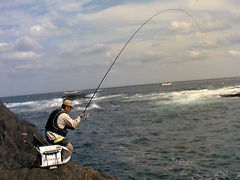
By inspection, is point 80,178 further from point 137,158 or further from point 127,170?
point 137,158

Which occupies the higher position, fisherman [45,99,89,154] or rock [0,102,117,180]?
fisherman [45,99,89,154]

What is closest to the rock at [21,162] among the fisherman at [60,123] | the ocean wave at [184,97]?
the fisherman at [60,123]

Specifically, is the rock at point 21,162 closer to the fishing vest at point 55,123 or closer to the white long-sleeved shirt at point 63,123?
the white long-sleeved shirt at point 63,123

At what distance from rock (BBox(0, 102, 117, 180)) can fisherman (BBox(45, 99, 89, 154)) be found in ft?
2.35

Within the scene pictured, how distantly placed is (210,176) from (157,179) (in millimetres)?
1844

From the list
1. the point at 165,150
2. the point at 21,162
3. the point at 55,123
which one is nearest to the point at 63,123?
the point at 55,123

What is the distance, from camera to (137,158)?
14680mm

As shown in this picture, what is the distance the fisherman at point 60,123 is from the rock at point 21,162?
0.72 meters

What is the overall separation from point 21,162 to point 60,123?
2071 mm

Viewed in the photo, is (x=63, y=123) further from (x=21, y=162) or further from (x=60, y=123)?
(x=21, y=162)

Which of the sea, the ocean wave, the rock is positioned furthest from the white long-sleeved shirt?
the ocean wave

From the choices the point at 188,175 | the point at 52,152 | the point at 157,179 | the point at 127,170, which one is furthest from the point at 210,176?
the point at 52,152

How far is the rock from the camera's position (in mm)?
7082

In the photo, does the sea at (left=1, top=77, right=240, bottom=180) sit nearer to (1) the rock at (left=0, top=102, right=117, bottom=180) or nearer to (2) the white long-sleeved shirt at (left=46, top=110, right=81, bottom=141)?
(1) the rock at (left=0, top=102, right=117, bottom=180)
